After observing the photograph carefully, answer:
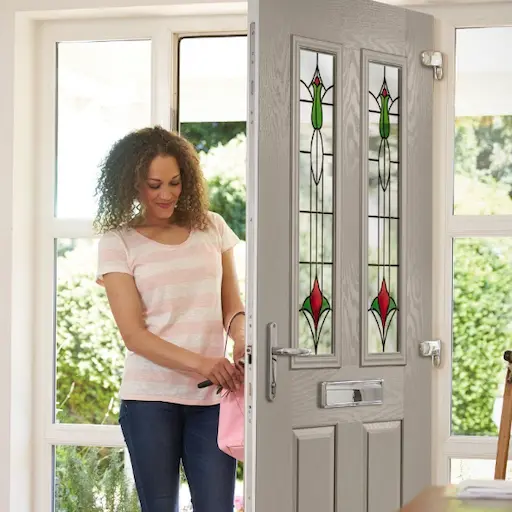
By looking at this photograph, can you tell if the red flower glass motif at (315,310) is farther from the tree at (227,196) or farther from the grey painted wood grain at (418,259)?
the tree at (227,196)

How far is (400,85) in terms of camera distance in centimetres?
367

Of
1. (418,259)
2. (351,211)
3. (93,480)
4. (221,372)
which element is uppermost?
(351,211)

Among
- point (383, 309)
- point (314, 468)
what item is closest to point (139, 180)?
point (383, 309)

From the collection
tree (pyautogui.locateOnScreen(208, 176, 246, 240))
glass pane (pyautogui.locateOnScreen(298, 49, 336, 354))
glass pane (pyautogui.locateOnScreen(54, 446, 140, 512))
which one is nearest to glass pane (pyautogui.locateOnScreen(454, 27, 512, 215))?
glass pane (pyautogui.locateOnScreen(298, 49, 336, 354))

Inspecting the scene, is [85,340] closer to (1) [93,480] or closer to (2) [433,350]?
(1) [93,480]

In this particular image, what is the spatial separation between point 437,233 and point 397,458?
Answer: 2.60 ft

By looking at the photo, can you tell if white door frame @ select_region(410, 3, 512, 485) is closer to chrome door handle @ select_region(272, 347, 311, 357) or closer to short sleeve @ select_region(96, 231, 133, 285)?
chrome door handle @ select_region(272, 347, 311, 357)

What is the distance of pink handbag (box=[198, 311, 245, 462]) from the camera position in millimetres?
3184

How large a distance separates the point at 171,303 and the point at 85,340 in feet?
3.06

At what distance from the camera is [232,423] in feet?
Answer: 10.5

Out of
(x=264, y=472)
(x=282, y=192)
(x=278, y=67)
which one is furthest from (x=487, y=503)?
(x=278, y=67)

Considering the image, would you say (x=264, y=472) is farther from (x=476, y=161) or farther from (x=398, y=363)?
(x=476, y=161)

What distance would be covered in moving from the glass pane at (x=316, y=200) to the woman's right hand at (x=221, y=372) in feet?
0.87

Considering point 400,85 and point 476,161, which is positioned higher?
point 400,85
